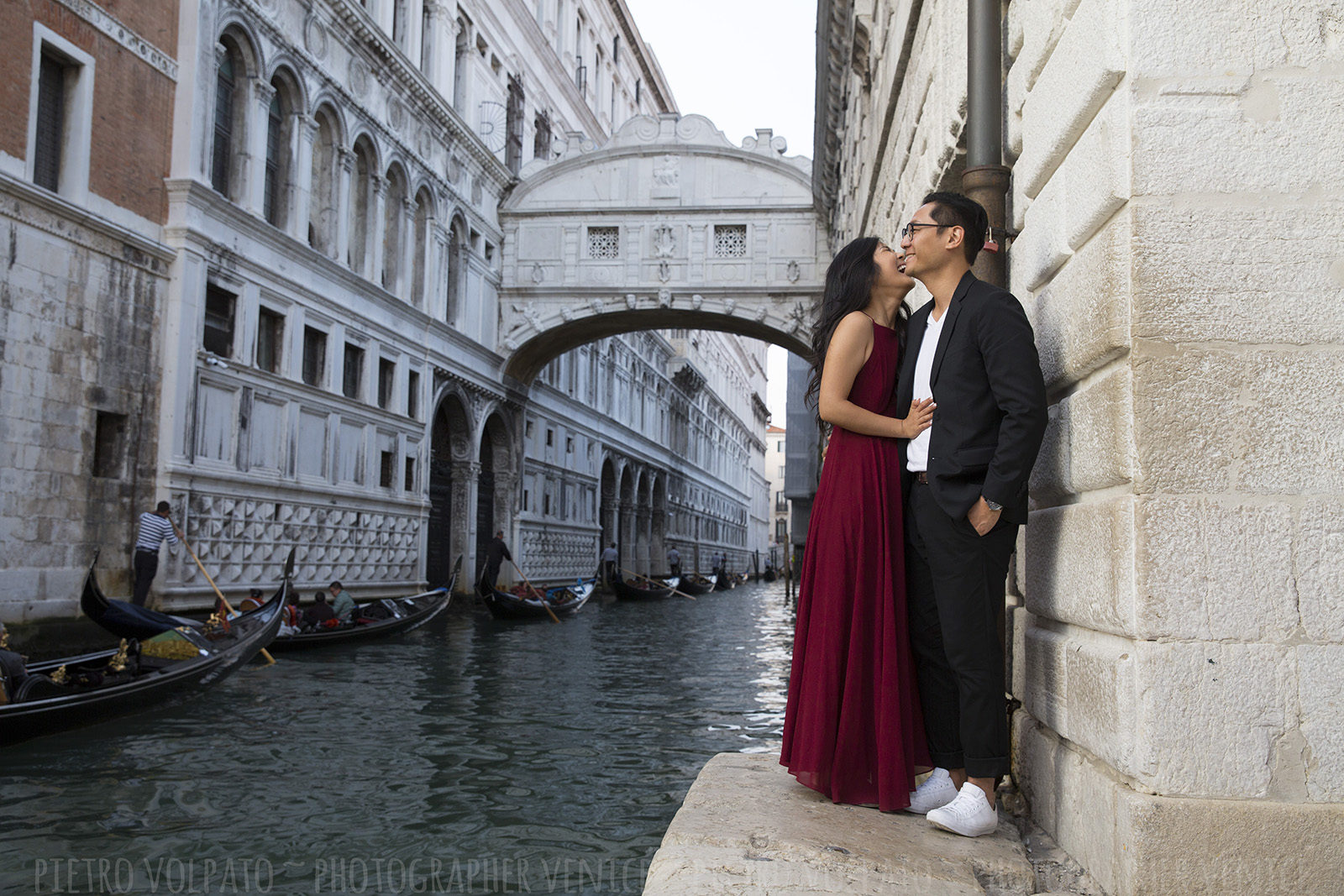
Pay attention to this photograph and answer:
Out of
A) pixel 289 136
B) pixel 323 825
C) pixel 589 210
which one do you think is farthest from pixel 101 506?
pixel 589 210

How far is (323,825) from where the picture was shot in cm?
386

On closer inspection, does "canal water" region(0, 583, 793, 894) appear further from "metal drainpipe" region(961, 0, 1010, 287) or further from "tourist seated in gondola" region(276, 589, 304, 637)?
"metal drainpipe" region(961, 0, 1010, 287)

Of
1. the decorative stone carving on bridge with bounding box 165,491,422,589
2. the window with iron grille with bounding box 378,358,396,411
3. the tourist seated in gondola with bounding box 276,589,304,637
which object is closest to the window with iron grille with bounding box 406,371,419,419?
the window with iron grille with bounding box 378,358,396,411

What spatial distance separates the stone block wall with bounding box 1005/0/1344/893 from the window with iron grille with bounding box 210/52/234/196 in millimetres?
10759

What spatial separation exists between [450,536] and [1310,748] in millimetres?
16645

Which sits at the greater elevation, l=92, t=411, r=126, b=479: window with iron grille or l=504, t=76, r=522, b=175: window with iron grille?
l=504, t=76, r=522, b=175: window with iron grille

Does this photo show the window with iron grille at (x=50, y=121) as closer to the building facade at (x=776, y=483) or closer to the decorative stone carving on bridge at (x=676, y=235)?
the decorative stone carving on bridge at (x=676, y=235)

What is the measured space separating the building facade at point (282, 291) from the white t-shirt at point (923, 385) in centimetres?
801

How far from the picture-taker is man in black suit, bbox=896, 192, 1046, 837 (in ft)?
6.97

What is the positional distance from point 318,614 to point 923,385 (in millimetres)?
9025

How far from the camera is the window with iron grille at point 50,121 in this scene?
8.93 m

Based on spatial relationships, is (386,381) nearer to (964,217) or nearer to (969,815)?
(964,217)

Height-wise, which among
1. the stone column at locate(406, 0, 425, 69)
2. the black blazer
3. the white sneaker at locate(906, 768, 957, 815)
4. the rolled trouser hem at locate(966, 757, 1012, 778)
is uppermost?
the stone column at locate(406, 0, 425, 69)

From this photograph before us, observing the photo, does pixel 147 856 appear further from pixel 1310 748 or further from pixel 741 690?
pixel 741 690
